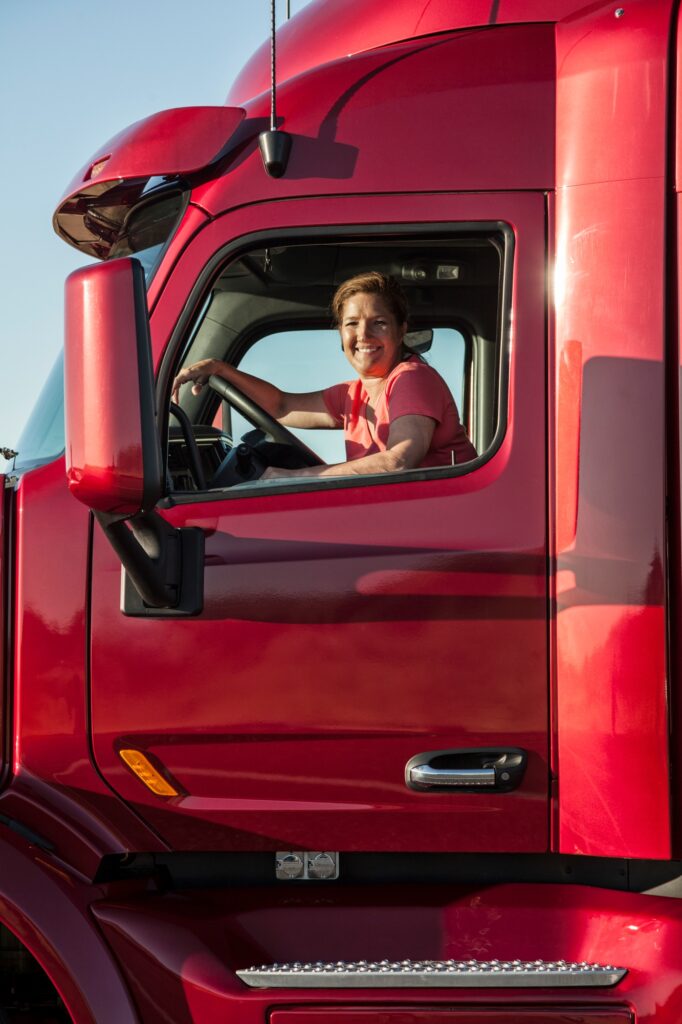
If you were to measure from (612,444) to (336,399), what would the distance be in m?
0.80

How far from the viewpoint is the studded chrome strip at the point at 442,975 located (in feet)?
7.82

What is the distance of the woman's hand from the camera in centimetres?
271

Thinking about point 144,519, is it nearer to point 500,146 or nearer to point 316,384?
point 316,384

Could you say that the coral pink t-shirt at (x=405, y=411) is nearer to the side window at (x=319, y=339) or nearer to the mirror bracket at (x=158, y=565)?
the side window at (x=319, y=339)

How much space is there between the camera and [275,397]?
9.94ft

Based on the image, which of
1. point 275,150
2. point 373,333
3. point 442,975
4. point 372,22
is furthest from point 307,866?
point 372,22

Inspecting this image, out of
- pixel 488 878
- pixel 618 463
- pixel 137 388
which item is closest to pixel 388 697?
pixel 488 878

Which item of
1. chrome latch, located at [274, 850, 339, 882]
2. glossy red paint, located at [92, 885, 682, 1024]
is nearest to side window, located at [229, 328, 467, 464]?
chrome latch, located at [274, 850, 339, 882]

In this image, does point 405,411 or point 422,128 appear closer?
point 422,128

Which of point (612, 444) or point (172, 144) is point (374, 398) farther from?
point (172, 144)

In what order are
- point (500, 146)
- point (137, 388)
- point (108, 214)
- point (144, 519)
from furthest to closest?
point (108, 214) → point (500, 146) → point (144, 519) → point (137, 388)

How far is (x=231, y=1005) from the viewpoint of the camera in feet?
7.85

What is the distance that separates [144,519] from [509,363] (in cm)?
89

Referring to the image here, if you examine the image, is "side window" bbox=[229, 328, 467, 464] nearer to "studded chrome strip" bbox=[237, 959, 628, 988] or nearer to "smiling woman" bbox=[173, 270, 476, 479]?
"smiling woman" bbox=[173, 270, 476, 479]
